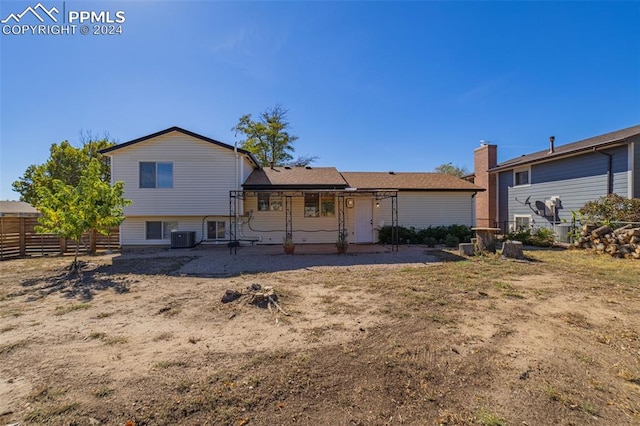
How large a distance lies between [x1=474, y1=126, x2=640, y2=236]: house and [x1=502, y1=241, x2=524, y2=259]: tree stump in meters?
5.67

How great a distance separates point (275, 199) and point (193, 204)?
3716mm

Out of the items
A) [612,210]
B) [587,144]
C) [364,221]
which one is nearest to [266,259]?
[364,221]

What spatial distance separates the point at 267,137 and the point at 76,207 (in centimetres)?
2098

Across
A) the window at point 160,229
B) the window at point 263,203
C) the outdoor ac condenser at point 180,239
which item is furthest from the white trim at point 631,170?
the window at point 160,229

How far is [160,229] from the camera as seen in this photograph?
1321 cm

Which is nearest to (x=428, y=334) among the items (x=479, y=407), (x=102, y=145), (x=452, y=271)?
(x=479, y=407)

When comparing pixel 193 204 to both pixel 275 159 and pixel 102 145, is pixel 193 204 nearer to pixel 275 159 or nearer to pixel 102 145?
pixel 275 159

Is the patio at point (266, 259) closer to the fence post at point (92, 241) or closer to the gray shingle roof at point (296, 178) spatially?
the fence post at point (92, 241)

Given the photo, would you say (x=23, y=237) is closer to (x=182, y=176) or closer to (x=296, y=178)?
(x=182, y=176)

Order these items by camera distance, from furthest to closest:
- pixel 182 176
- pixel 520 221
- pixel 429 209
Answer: pixel 520 221
pixel 429 209
pixel 182 176

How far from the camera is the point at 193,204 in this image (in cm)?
1272

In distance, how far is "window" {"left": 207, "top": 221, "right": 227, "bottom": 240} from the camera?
13461 millimetres

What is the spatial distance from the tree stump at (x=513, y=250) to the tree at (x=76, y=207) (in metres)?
13.0

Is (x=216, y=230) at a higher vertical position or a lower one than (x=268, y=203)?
lower
